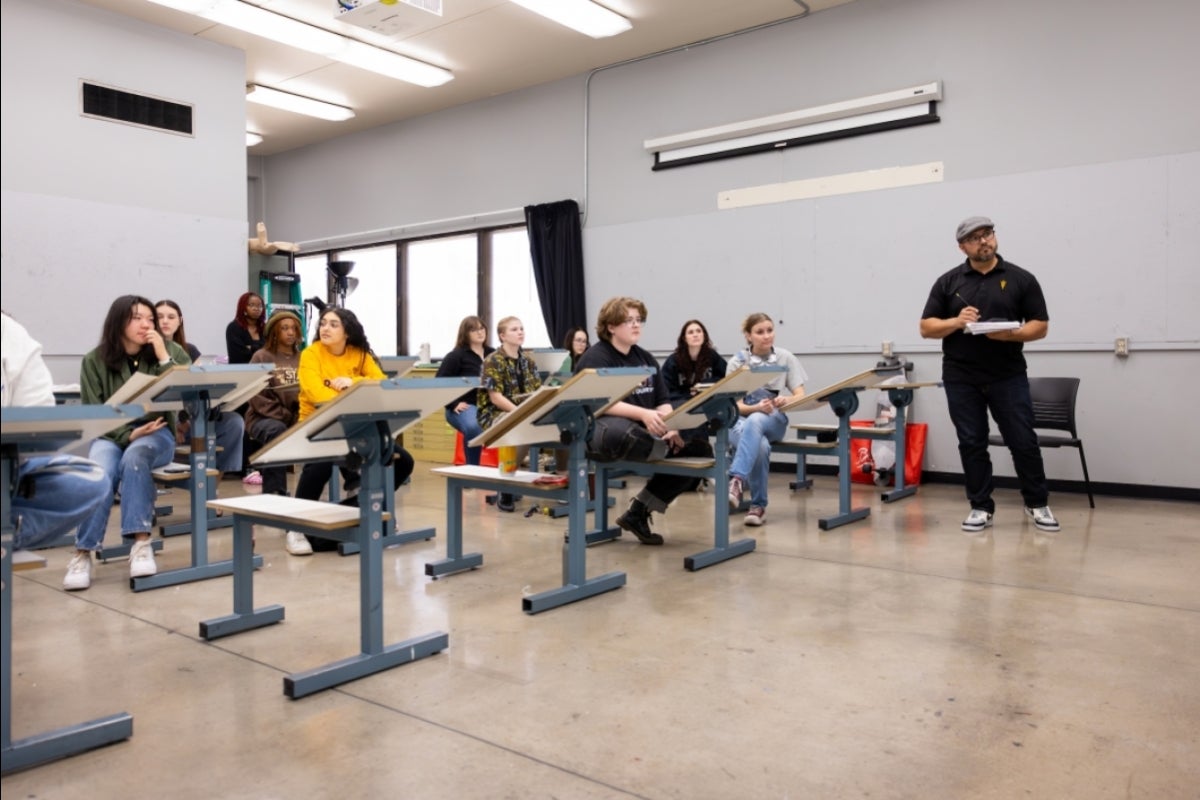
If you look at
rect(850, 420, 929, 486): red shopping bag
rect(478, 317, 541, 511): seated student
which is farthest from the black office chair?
rect(478, 317, 541, 511): seated student

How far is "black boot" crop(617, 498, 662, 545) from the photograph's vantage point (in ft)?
12.8

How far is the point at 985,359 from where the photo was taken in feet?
13.4

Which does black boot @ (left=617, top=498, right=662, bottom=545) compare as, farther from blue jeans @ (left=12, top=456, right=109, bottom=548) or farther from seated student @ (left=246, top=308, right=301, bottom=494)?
blue jeans @ (left=12, top=456, right=109, bottom=548)

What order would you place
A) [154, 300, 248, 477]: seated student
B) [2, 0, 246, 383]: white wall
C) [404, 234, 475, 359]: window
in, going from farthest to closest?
[404, 234, 475, 359]: window < [2, 0, 246, 383]: white wall < [154, 300, 248, 477]: seated student

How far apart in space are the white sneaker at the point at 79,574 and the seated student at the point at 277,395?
1182 millimetres

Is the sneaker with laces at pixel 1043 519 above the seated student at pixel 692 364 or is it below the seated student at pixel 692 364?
below

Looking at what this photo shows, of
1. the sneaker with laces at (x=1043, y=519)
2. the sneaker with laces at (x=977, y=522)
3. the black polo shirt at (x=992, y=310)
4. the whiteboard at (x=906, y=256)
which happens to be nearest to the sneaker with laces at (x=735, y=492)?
the sneaker with laces at (x=977, y=522)

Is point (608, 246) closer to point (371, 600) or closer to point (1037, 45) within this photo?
point (1037, 45)

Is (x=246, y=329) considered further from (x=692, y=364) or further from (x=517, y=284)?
(x=692, y=364)

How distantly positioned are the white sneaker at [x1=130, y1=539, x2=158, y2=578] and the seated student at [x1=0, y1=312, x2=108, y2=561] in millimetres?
1300

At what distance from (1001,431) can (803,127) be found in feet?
9.97

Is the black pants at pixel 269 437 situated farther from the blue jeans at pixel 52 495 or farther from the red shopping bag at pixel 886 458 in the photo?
the red shopping bag at pixel 886 458

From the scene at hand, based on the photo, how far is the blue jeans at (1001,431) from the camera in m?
4.10

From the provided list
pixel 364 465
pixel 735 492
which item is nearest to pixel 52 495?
pixel 364 465
